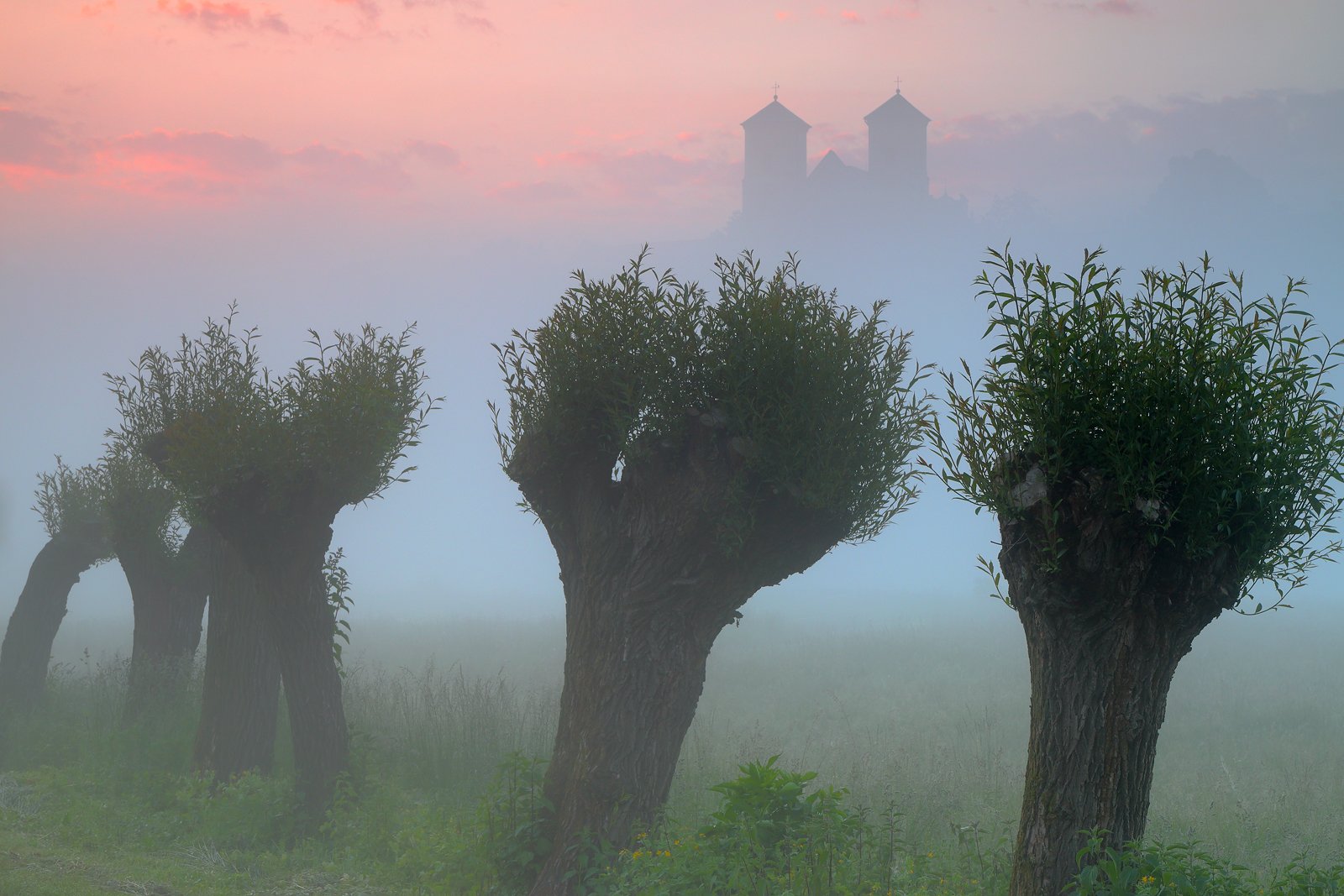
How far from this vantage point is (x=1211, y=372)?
662cm

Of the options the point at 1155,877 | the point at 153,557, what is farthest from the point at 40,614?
the point at 1155,877

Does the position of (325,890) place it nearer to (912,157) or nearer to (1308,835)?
(1308,835)

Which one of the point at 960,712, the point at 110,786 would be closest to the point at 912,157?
the point at 960,712

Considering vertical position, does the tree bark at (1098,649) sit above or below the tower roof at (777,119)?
below

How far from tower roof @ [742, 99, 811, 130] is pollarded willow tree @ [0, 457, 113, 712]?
6524 inches

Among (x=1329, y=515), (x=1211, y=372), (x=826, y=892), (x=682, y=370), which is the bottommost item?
(x=826, y=892)

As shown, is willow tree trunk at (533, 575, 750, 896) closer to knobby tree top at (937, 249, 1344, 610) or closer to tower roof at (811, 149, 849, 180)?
knobby tree top at (937, 249, 1344, 610)

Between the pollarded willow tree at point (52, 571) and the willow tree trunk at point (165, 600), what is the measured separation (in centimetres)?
365

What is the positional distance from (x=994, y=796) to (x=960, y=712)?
10253mm

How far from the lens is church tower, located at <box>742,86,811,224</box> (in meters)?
179

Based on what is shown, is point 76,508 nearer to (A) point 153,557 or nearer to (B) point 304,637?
(A) point 153,557

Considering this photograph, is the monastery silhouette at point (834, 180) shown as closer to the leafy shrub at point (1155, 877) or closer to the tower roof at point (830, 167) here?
the tower roof at point (830, 167)

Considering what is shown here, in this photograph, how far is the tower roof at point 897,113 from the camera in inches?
6823


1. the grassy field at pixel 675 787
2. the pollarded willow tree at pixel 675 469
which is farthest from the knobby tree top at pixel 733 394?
the grassy field at pixel 675 787
